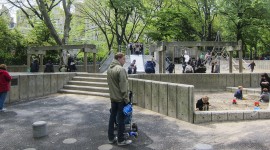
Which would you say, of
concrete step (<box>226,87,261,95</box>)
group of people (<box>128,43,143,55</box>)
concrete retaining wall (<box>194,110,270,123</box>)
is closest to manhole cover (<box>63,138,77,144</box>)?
Result: concrete retaining wall (<box>194,110,270,123</box>)

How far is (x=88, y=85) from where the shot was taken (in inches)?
507

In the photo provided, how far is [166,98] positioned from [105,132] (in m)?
2.45

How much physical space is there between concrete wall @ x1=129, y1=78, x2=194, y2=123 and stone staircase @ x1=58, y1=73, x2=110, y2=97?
2491 mm

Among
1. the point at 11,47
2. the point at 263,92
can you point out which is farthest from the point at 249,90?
the point at 11,47

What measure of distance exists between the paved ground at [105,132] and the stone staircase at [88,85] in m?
2.85

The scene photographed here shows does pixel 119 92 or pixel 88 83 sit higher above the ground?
pixel 119 92

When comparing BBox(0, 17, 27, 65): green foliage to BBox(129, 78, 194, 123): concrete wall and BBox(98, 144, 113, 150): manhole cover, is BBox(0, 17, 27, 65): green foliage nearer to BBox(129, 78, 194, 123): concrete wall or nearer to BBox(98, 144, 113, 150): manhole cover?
BBox(129, 78, 194, 123): concrete wall

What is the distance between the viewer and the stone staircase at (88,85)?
12.0 meters

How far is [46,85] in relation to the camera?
1240cm

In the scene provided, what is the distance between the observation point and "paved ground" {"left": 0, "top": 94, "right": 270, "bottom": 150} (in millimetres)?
5473

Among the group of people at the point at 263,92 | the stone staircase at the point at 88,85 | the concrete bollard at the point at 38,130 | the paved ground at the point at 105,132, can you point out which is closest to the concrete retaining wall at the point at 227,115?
the paved ground at the point at 105,132

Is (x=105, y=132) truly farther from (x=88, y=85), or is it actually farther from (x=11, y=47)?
(x=11, y=47)

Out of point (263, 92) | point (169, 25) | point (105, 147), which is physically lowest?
point (105, 147)

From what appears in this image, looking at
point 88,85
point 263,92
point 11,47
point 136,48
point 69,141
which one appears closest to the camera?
point 69,141
